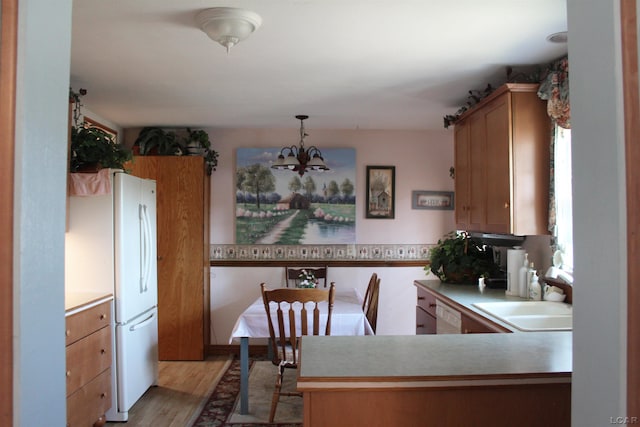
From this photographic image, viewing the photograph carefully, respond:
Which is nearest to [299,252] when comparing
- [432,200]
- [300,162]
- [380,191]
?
[380,191]

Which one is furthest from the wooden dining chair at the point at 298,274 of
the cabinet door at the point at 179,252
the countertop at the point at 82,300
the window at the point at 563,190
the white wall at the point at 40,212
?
the white wall at the point at 40,212

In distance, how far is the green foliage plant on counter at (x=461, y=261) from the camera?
3.57 metres

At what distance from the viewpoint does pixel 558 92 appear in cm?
252

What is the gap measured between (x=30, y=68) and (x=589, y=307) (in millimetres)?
1076

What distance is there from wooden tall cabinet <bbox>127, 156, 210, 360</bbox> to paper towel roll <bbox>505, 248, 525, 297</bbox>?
2.79 m

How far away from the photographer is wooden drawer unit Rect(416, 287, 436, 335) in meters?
3.37

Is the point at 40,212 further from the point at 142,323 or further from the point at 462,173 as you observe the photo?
the point at 462,173

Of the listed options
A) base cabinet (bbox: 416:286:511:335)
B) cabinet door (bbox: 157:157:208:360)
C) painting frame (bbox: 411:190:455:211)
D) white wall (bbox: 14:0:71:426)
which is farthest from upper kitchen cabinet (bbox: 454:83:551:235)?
cabinet door (bbox: 157:157:208:360)

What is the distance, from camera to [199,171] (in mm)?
4430

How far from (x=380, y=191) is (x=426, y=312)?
1624 mm

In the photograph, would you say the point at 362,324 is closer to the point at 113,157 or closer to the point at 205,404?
the point at 205,404

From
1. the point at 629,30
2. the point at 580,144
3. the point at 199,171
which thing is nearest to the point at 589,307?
the point at 580,144

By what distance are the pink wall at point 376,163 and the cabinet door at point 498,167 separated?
1.75 metres

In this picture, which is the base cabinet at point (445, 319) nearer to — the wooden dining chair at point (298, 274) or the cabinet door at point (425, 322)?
the cabinet door at point (425, 322)
